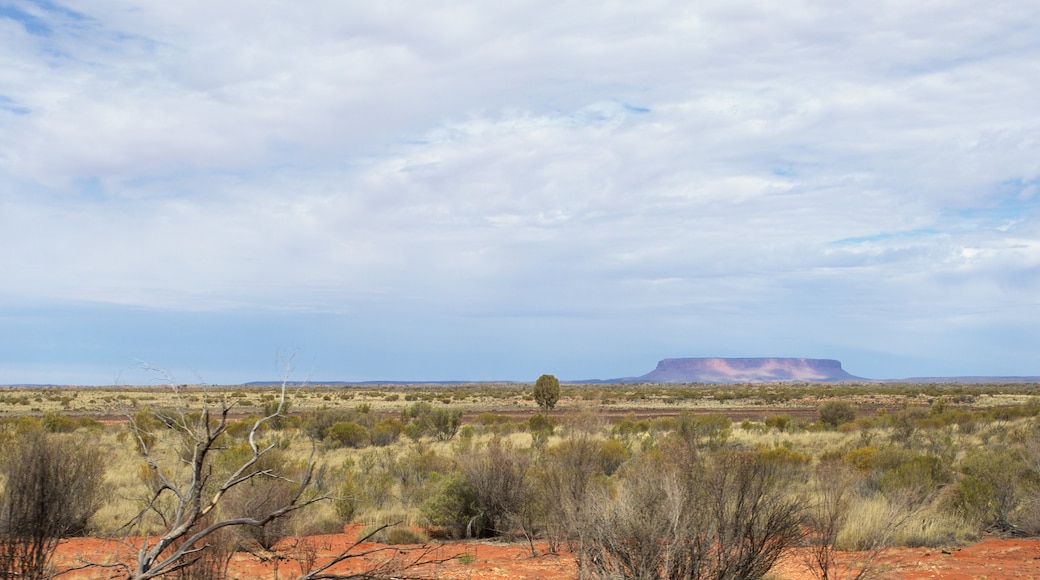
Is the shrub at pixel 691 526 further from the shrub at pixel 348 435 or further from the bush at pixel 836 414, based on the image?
the bush at pixel 836 414

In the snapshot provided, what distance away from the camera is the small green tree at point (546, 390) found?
53969 mm

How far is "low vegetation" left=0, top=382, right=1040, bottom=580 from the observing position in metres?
7.06

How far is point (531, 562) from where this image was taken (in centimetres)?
1266

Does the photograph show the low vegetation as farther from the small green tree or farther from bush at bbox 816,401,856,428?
the small green tree

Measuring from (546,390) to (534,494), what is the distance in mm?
38624

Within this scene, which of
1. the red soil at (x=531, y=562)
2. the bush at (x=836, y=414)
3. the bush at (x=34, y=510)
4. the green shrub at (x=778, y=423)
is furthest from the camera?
the bush at (x=836, y=414)

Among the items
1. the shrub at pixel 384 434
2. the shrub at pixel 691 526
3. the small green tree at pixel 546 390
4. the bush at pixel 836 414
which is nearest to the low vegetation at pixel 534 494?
the shrub at pixel 691 526

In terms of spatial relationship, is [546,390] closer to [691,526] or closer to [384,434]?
[384,434]

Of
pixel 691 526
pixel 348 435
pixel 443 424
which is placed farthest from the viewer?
pixel 443 424

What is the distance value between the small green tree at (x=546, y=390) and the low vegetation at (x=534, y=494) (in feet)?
64.3

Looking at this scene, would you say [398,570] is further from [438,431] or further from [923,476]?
[438,431]

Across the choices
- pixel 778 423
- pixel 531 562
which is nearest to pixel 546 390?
pixel 778 423

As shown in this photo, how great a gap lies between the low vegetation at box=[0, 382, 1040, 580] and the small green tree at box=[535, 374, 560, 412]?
19.6 meters

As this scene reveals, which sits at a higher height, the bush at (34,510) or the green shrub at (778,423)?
the bush at (34,510)
